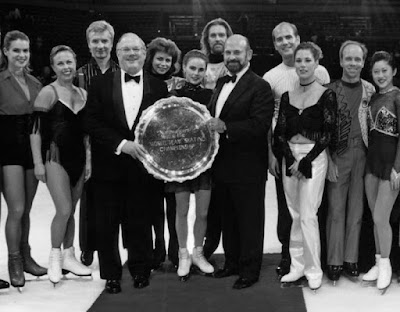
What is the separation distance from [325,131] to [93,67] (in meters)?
1.65

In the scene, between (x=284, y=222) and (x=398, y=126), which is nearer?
(x=398, y=126)

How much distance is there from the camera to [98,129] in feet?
10.9

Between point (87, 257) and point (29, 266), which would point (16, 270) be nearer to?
point (29, 266)

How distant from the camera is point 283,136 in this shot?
3.40 m

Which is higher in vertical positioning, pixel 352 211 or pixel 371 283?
pixel 352 211

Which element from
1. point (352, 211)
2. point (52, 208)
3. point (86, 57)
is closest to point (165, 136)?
point (352, 211)

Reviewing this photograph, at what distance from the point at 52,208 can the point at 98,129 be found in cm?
301

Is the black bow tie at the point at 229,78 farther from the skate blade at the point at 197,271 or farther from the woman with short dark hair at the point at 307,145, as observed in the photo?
the skate blade at the point at 197,271

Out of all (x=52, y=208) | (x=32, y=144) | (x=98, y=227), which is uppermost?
(x=32, y=144)

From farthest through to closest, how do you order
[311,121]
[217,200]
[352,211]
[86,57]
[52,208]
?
[86,57] < [52,208] < [217,200] < [352,211] < [311,121]

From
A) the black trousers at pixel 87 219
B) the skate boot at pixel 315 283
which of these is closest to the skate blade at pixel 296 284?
the skate boot at pixel 315 283

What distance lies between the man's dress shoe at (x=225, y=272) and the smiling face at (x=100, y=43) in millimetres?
1642

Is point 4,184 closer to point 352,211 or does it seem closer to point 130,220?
point 130,220

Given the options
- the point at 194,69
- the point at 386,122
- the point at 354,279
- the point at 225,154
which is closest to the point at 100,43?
the point at 194,69
